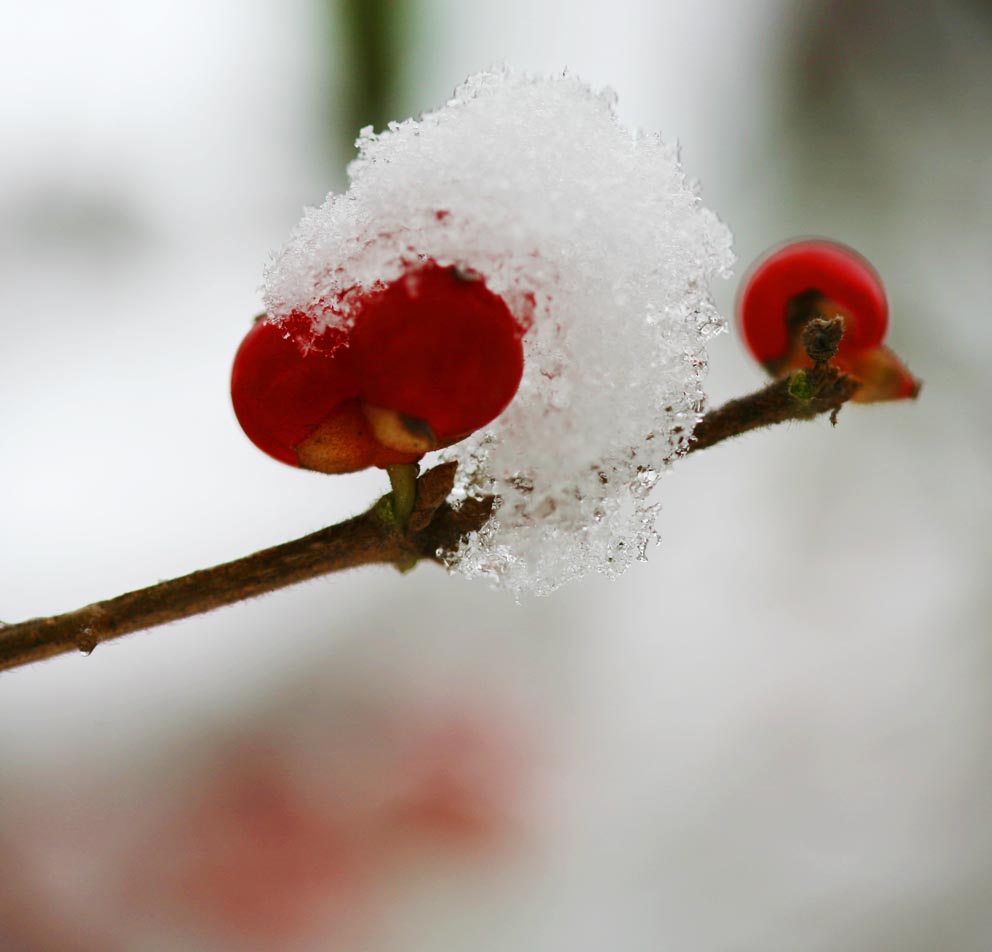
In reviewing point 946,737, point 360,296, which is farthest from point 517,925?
point 360,296

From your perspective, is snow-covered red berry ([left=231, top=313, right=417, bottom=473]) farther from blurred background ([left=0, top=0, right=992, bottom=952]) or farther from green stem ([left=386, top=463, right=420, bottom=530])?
blurred background ([left=0, top=0, right=992, bottom=952])

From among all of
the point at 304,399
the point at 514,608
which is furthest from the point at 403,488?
the point at 514,608

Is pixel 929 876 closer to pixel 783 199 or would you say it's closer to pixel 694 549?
pixel 694 549

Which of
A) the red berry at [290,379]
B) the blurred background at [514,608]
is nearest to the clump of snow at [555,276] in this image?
the red berry at [290,379]

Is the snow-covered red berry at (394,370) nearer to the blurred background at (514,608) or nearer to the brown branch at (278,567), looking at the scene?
the brown branch at (278,567)

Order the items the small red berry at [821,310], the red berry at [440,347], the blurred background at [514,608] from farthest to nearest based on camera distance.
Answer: the blurred background at [514,608], the small red berry at [821,310], the red berry at [440,347]

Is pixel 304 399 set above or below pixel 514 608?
below

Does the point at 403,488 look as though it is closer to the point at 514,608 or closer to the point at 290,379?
the point at 290,379

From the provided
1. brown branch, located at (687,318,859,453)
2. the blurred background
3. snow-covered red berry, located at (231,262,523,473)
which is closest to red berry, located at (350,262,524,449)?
snow-covered red berry, located at (231,262,523,473)
